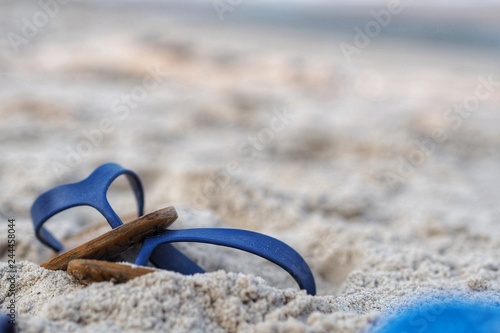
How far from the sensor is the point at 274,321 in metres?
1.07

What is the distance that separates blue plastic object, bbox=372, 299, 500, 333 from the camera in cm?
97

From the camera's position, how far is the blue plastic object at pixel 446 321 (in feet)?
3.17

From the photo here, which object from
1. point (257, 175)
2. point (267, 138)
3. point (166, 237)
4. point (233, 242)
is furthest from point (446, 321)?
point (267, 138)

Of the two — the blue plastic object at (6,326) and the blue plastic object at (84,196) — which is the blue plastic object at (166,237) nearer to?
the blue plastic object at (84,196)

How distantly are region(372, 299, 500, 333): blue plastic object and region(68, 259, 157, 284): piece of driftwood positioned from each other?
0.54 metres

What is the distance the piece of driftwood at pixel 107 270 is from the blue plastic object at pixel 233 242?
124 millimetres

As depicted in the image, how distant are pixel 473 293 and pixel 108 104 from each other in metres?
3.07

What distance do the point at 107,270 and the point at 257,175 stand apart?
1660 mm

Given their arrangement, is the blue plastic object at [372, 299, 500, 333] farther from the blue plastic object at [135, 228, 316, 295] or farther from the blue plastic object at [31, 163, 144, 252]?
the blue plastic object at [31, 163, 144, 252]

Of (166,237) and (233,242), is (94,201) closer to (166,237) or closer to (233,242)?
(166,237)

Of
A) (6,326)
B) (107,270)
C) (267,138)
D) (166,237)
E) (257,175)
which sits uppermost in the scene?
(267,138)

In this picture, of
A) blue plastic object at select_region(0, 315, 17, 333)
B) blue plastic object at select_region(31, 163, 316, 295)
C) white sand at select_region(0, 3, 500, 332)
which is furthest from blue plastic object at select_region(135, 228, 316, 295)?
blue plastic object at select_region(0, 315, 17, 333)

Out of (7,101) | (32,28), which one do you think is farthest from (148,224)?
(32,28)

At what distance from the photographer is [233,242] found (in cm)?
131
